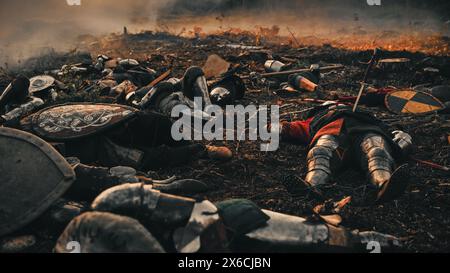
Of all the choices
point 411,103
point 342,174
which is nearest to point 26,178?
point 342,174

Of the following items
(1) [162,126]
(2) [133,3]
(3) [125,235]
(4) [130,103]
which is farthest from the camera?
(2) [133,3]

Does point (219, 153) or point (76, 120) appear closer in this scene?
point (76, 120)

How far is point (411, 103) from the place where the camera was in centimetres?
824

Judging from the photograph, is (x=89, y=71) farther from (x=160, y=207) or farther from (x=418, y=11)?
(x=418, y=11)

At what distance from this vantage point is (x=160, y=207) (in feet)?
12.7

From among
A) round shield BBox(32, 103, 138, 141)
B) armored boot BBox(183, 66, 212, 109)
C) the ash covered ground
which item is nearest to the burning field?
the ash covered ground

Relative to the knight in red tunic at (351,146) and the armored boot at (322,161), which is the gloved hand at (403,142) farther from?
the armored boot at (322,161)

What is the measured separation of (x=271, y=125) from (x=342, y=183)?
218 cm

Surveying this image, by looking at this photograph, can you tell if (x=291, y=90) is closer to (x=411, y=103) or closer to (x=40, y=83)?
(x=411, y=103)

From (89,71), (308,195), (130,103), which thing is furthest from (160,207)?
(89,71)

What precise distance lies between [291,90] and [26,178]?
6694 mm

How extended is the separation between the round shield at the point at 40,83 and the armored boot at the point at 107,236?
588 cm

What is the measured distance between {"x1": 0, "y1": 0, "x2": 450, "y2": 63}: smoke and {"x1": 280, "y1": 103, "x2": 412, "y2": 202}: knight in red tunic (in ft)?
42.9

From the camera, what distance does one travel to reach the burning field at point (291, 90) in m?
4.78
